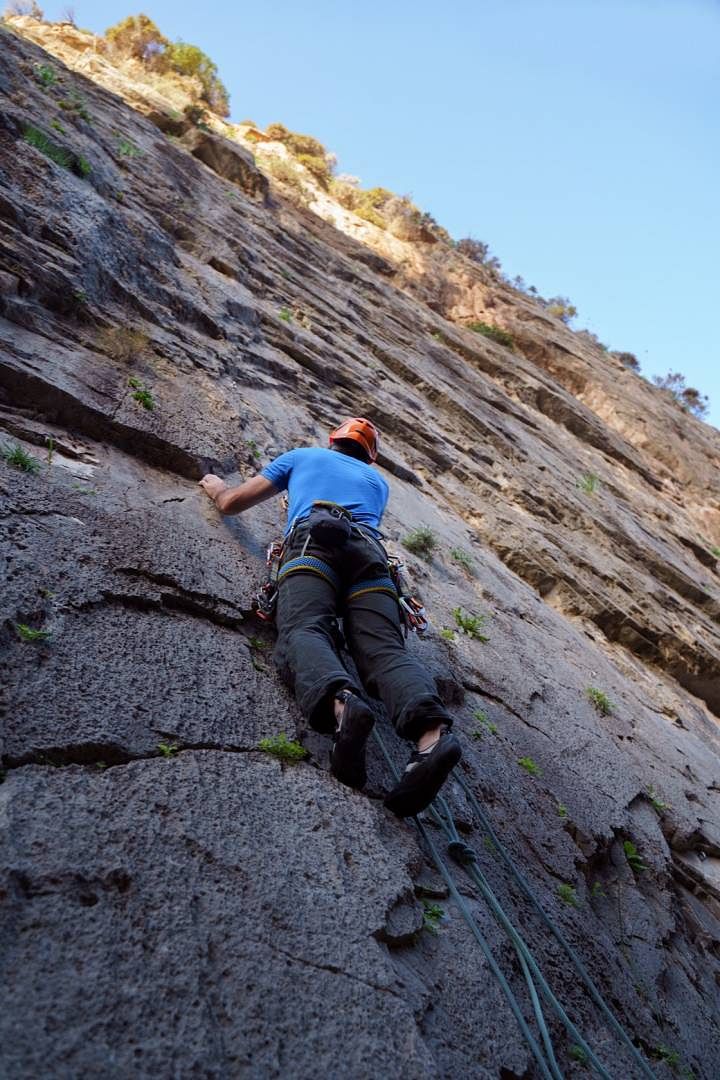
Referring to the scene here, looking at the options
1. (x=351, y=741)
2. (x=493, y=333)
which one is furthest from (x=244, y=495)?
(x=493, y=333)

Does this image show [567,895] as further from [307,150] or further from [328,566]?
[307,150]

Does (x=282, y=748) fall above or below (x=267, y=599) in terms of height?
below

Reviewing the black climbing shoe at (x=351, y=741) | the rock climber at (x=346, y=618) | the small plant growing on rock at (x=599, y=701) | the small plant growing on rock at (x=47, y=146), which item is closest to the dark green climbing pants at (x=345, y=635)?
the rock climber at (x=346, y=618)

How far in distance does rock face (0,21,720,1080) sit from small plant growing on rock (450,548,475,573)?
0.22ft

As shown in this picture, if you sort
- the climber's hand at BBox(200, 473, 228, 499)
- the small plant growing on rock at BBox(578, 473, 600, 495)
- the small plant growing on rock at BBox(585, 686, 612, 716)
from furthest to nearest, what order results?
1. the small plant growing on rock at BBox(578, 473, 600, 495)
2. the small plant growing on rock at BBox(585, 686, 612, 716)
3. the climber's hand at BBox(200, 473, 228, 499)

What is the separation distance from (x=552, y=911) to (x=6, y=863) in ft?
8.82

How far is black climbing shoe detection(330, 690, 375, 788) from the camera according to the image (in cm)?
276

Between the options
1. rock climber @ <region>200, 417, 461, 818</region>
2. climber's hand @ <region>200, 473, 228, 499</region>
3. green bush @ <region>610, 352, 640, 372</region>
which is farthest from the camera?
green bush @ <region>610, 352, 640, 372</region>

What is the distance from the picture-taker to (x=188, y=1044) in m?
1.80

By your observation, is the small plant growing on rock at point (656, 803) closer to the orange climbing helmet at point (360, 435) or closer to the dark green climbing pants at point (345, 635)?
the dark green climbing pants at point (345, 635)

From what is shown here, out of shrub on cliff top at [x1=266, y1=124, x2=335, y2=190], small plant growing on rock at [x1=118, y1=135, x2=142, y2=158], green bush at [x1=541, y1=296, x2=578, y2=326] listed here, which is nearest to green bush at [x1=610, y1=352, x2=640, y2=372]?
green bush at [x1=541, y1=296, x2=578, y2=326]

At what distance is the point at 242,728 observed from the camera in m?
2.96

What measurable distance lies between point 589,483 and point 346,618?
10.5 m

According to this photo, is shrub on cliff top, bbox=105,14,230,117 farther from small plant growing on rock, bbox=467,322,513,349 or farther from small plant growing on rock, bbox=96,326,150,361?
small plant growing on rock, bbox=96,326,150,361
